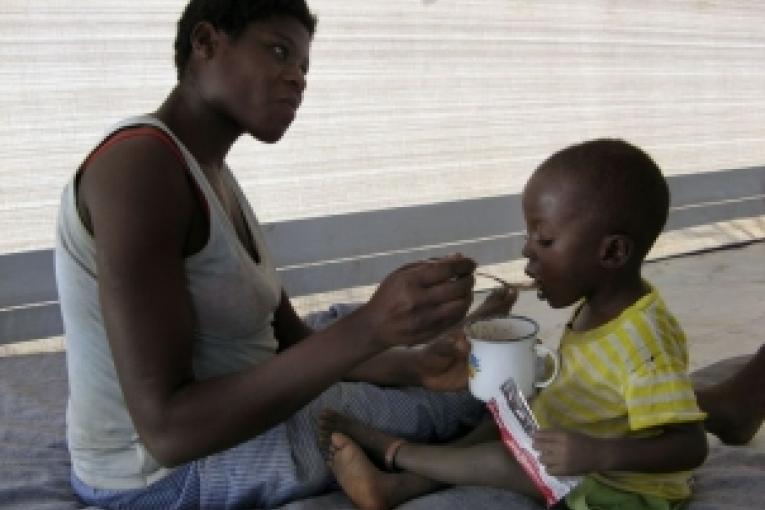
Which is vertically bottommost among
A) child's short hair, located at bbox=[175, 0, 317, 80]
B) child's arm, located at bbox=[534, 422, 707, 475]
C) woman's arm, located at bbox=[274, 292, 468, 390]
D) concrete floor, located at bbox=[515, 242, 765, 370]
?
concrete floor, located at bbox=[515, 242, 765, 370]

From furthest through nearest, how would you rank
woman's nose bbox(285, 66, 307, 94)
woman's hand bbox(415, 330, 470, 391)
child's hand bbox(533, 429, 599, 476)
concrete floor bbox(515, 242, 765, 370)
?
concrete floor bbox(515, 242, 765, 370)
woman's hand bbox(415, 330, 470, 391)
woman's nose bbox(285, 66, 307, 94)
child's hand bbox(533, 429, 599, 476)

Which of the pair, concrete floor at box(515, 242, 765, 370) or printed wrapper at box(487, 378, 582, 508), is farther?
concrete floor at box(515, 242, 765, 370)

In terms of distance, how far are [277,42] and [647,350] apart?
77 centimetres

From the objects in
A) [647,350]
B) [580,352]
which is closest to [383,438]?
[580,352]

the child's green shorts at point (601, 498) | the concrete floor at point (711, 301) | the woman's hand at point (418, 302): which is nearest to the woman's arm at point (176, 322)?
the woman's hand at point (418, 302)

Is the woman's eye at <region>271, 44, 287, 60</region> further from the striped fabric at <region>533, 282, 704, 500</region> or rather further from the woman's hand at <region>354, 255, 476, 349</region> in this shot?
the striped fabric at <region>533, 282, 704, 500</region>

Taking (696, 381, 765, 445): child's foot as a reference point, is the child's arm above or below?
above

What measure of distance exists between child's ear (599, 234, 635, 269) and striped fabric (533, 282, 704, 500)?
0.08 m

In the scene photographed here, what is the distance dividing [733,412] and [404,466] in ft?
2.58

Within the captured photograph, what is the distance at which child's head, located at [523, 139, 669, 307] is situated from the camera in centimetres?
129

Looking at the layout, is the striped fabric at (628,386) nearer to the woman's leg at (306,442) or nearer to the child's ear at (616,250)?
the child's ear at (616,250)

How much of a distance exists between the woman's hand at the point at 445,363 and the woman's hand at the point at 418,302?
1.75 feet

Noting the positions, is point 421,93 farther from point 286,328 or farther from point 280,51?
point 280,51

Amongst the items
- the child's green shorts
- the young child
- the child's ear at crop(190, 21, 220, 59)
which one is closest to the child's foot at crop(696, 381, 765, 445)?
the young child
